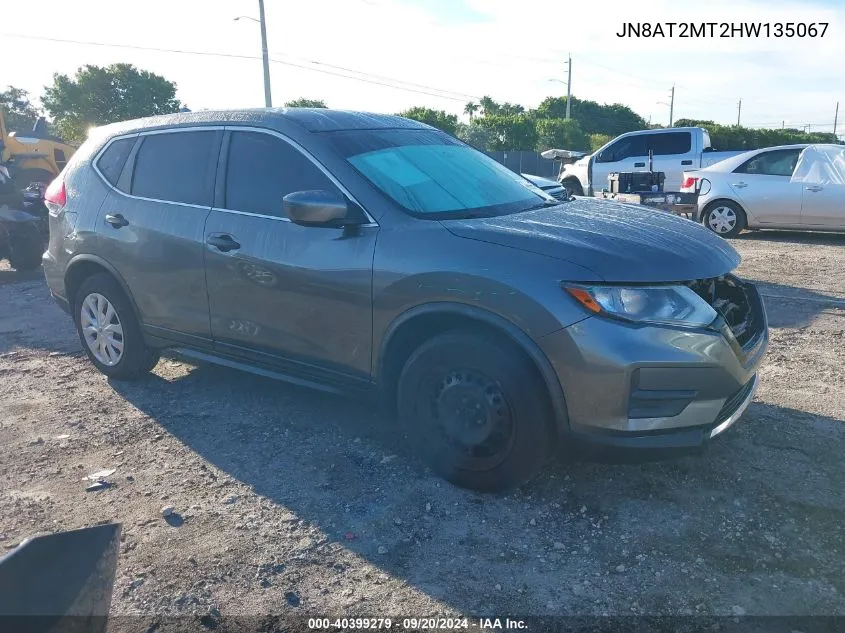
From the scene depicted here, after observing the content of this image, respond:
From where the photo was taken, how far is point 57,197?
502 centimetres

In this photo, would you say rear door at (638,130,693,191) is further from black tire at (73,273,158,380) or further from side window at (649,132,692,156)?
black tire at (73,273,158,380)

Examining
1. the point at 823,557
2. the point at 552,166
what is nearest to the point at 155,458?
the point at 823,557

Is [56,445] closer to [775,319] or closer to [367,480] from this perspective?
[367,480]

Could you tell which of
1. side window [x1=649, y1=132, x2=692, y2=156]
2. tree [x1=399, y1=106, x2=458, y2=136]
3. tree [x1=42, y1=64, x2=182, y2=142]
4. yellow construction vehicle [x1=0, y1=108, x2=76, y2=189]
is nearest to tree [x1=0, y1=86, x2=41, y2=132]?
tree [x1=42, y1=64, x2=182, y2=142]

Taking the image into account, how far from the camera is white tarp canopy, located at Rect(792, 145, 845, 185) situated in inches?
416

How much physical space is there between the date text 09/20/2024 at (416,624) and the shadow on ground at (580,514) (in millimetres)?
67

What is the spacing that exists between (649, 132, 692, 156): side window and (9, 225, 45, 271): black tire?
11.3m

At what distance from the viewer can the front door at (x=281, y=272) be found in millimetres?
3473

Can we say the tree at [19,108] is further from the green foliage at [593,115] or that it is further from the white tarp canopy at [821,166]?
the white tarp canopy at [821,166]

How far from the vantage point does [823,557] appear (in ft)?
9.15

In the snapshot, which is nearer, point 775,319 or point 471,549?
point 471,549

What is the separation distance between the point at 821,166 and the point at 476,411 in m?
9.95

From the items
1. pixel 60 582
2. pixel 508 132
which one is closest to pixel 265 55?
pixel 508 132

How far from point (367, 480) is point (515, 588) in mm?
1073
